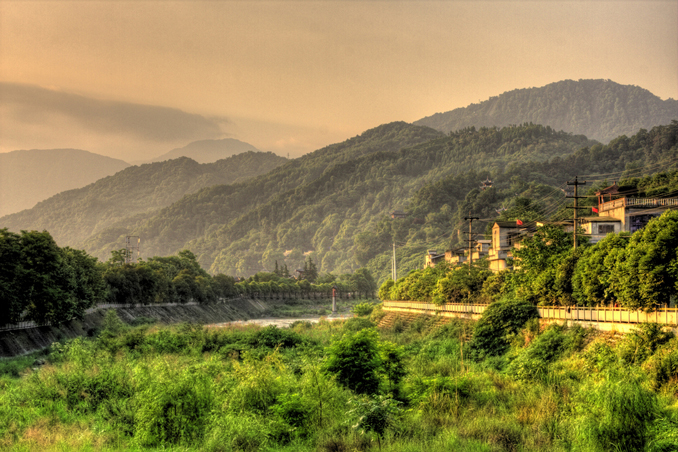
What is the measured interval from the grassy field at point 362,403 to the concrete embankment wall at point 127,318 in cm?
1143

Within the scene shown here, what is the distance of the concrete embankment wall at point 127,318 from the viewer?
51906 millimetres

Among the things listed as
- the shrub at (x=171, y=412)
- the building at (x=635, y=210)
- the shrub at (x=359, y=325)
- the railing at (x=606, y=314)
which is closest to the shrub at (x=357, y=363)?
the shrub at (x=171, y=412)

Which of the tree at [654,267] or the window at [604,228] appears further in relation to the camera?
the window at [604,228]

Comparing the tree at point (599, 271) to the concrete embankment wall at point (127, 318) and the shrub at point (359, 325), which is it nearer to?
the concrete embankment wall at point (127, 318)

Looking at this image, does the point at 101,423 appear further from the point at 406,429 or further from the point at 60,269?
the point at 60,269

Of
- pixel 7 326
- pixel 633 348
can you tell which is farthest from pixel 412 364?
pixel 7 326

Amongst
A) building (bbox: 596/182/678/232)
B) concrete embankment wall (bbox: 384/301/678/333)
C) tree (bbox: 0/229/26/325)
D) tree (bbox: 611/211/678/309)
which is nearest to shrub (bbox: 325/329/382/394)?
concrete embankment wall (bbox: 384/301/678/333)

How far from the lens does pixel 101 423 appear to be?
27.5 metres

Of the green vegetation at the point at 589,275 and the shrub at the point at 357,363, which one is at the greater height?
the green vegetation at the point at 589,275

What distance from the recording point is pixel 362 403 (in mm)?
23250

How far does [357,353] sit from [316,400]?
8.52 meters

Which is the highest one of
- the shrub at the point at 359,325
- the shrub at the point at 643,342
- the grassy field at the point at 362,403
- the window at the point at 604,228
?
the window at the point at 604,228

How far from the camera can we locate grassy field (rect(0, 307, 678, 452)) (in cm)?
2147

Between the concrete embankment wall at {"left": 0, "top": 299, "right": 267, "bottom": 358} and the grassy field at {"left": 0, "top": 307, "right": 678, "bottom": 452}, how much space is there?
1143 cm
